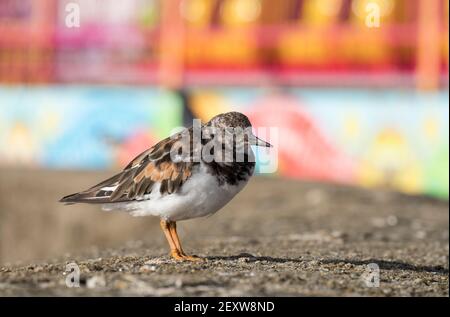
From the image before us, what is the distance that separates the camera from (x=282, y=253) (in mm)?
8352

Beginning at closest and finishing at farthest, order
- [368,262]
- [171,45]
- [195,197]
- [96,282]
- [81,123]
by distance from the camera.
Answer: [96,282] < [195,197] < [368,262] < [171,45] < [81,123]

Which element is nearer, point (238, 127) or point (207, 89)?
point (238, 127)

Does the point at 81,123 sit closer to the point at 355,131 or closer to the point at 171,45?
the point at 171,45

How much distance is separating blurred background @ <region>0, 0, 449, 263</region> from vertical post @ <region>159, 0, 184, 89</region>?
0.09ft

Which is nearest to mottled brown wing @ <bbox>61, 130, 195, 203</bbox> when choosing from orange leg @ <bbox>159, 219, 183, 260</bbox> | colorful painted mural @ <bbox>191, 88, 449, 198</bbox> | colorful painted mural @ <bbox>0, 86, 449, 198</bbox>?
orange leg @ <bbox>159, 219, 183, 260</bbox>

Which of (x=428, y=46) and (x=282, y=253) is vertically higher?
(x=428, y=46)

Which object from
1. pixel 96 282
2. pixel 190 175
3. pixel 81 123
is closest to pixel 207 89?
pixel 81 123

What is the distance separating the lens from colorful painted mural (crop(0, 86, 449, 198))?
55.7ft

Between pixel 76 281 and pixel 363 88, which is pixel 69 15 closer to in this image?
pixel 363 88

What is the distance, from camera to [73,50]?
19500 millimetres

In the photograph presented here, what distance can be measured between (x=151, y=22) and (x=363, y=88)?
15.1ft

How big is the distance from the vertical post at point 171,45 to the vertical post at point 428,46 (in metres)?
4.77

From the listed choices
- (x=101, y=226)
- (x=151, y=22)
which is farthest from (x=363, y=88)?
(x=101, y=226)

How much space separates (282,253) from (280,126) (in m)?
9.87
